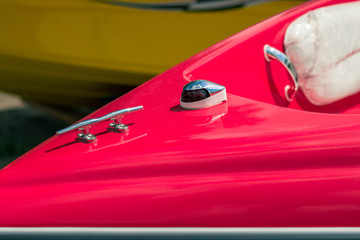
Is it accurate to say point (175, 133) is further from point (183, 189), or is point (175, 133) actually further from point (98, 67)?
point (98, 67)

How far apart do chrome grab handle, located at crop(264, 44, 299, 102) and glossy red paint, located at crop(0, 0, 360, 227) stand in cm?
47

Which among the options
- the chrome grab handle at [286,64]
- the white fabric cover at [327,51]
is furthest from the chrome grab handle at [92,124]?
the white fabric cover at [327,51]

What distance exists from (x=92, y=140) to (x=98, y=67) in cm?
154

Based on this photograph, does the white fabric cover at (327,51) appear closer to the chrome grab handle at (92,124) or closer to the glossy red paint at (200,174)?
the glossy red paint at (200,174)

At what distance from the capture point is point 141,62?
7.79 ft

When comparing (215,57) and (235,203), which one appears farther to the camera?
(215,57)

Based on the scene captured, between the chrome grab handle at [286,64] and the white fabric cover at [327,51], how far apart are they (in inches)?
2.3

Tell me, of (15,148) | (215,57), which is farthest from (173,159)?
(15,148)

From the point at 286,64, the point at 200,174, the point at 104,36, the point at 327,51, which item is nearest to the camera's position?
the point at 200,174

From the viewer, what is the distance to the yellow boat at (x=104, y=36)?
227 centimetres

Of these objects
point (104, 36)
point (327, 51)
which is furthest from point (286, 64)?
point (104, 36)

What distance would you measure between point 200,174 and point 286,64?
0.68 meters

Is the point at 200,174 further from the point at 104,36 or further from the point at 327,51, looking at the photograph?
the point at 104,36

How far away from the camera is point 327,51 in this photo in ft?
5.16
